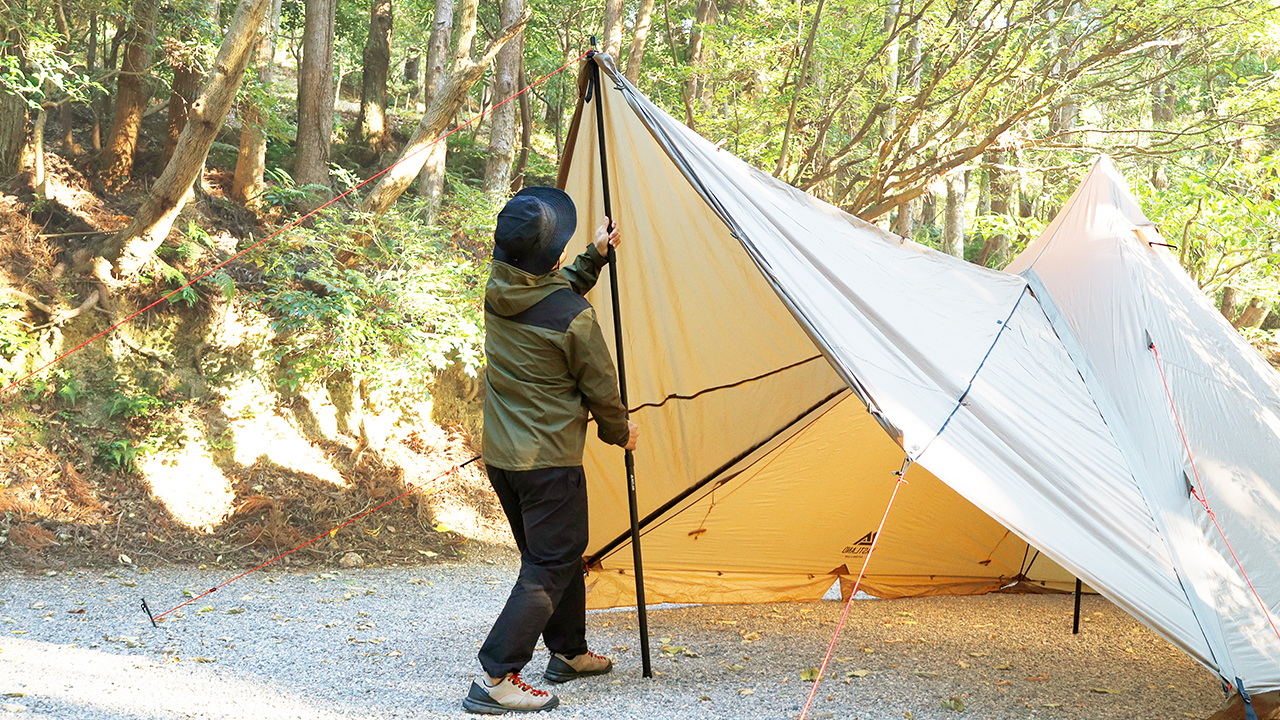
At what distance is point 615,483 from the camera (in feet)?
12.9

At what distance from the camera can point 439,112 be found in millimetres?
5832

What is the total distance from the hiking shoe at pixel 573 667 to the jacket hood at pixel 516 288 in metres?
1.27

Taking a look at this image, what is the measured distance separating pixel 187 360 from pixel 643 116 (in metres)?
4.79

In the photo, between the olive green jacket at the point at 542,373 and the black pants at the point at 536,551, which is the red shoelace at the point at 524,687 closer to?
the black pants at the point at 536,551

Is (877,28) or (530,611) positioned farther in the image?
(877,28)

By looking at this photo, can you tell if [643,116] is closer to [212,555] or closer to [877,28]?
[212,555]

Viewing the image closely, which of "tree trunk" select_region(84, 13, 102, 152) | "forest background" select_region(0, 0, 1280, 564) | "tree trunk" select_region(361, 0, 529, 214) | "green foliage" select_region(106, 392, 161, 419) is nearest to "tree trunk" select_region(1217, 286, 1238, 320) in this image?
"forest background" select_region(0, 0, 1280, 564)

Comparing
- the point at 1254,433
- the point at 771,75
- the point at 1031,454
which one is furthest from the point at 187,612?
the point at 771,75

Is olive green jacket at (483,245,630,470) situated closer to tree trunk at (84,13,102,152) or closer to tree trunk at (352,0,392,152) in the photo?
tree trunk at (84,13,102,152)

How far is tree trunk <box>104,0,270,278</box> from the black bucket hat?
10.1 ft

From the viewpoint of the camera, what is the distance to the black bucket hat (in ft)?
9.08

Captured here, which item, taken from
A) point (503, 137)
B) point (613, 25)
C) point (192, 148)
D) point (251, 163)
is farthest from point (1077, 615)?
point (251, 163)

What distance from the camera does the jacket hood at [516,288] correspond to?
110 inches

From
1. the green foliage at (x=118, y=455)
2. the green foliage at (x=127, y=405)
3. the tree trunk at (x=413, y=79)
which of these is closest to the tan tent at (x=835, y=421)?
the green foliage at (x=118, y=455)
